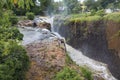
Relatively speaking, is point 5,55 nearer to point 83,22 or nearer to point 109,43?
point 109,43

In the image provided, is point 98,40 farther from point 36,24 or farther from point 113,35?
point 36,24

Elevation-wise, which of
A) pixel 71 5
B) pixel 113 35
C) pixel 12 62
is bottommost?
pixel 71 5

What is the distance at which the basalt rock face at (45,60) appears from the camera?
9430 millimetres

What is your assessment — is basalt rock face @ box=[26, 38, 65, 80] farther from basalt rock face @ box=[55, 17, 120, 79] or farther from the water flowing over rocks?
basalt rock face @ box=[55, 17, 120, 79]

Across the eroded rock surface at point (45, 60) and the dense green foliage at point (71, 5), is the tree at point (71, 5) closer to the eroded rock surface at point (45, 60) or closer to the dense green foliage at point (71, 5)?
the dense green foliage at point (71, 5)

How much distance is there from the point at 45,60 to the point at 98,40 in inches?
265

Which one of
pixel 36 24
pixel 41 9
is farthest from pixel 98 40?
pixel 41 9

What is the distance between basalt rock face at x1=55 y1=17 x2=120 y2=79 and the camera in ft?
47.0

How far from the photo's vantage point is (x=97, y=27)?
1666 centimetres

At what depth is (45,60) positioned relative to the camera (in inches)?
411

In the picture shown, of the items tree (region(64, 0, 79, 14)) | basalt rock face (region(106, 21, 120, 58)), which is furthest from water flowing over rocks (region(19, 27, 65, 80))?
tree (region(64, 0, 79, 14))

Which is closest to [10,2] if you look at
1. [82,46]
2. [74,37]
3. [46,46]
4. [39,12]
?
[46,46]

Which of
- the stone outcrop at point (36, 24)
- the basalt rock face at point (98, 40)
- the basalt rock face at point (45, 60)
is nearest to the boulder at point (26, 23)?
the stone outcrop at point (36, 24)

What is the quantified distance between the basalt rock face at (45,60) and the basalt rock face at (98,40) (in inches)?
139
